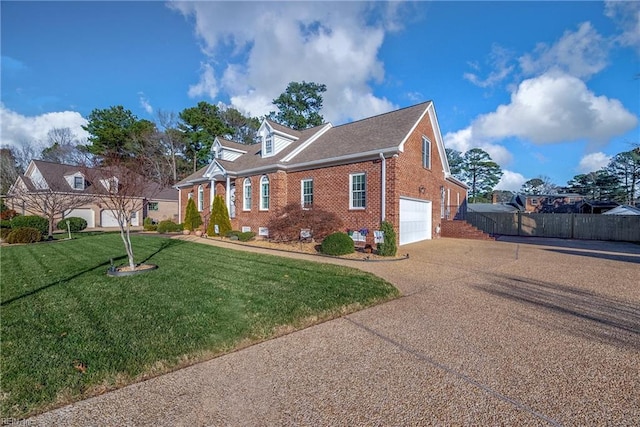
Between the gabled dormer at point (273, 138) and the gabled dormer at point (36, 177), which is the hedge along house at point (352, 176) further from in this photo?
the gabled dormer at point (36, 177)

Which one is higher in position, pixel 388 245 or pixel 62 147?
pixel 62 147

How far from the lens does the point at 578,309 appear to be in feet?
16.8

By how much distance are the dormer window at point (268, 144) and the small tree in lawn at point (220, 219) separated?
164 inches

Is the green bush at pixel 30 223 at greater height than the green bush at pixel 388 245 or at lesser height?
greater

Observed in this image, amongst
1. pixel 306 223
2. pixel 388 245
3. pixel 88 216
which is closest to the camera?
pixel 388 245

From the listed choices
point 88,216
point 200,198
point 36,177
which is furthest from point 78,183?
point 200,198

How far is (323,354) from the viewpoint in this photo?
348cm

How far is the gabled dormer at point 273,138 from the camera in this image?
58.8ft

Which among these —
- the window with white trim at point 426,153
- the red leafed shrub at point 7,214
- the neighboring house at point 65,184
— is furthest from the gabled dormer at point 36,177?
the window with white trim at point 426,153

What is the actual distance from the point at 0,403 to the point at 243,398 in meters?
2.04

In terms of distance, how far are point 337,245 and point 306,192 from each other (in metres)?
5.29

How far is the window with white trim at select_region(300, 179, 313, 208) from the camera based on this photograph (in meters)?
15.1

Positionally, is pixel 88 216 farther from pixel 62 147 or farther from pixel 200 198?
pixel 62 147

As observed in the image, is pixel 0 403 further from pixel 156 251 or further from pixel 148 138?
pixel 148 138
